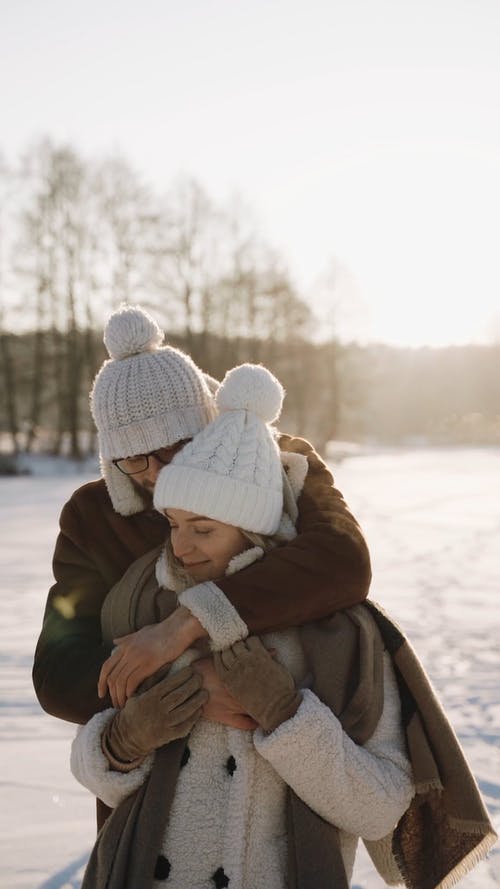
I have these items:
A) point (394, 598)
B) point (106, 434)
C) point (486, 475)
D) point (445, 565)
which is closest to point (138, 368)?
point (106, 434)

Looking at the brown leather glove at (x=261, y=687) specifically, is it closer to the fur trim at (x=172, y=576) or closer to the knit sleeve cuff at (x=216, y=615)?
the knit sleeve cuff at (x=216, y=615)

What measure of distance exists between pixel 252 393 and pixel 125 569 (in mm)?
562

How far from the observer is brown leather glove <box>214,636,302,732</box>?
1.51 m

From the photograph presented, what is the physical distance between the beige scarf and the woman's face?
105 millimetres

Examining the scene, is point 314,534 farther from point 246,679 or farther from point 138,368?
point 138,368

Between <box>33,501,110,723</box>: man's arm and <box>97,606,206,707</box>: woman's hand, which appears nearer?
<box>97,606,206,707</box>: woman's hand

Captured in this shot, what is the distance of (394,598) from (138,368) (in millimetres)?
5779

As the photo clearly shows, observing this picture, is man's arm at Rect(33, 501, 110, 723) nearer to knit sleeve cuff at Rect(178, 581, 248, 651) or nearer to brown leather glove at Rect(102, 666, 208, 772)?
brown leather glove at Rect(102, 666, 208, 772)

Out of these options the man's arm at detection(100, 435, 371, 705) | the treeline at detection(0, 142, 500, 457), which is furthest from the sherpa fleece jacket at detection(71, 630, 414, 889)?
the treeline at detection(0, 142, 500, 457)

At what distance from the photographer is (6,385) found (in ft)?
96.5

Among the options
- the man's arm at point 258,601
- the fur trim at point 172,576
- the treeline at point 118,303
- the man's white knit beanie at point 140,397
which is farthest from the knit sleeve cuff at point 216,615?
the treeline at point 118,303

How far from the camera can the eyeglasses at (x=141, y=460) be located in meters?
2.01

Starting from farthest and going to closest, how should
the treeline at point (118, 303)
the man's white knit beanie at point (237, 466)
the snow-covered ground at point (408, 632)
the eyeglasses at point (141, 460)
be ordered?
1. the treeline at point (118, 303)
2. the snow-covered ground at point (408, 632)
3. the eyeglasses at point (141, 460)
4. the man's white knit beanie at point (237, 466)

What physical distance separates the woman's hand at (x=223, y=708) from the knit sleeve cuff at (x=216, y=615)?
0.08 meters
